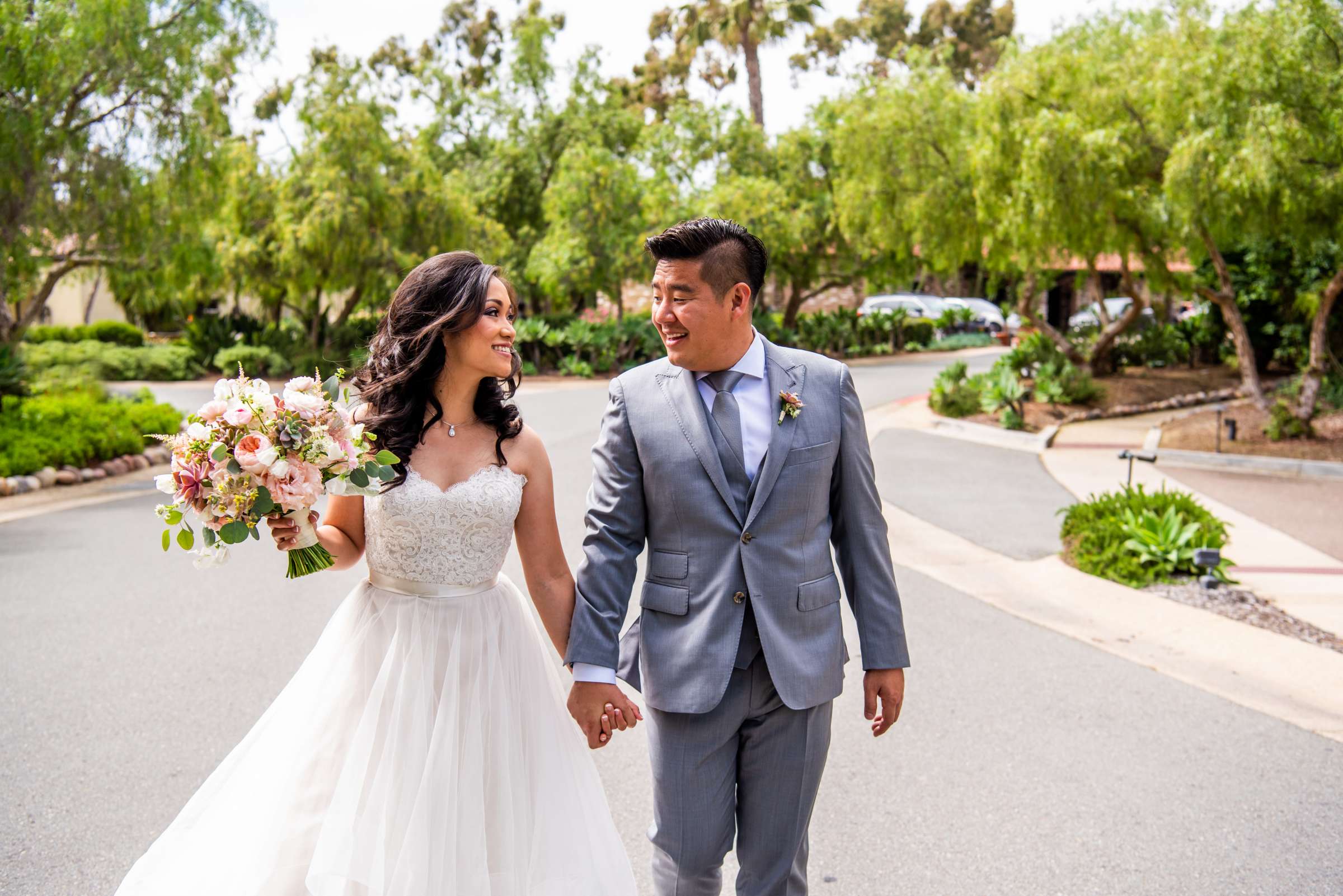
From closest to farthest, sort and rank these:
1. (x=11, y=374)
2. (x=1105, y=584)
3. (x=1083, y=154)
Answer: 1. (x=1105, y=584)
2. (x=11, y=374)
3. (x=1083, y=154)

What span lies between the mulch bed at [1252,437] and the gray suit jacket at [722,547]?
13.2 metres

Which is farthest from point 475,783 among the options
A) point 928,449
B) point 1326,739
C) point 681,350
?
point 928,449

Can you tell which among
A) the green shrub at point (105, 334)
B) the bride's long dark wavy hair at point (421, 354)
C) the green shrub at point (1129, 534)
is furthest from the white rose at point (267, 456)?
the green shrub at point (105, 334)

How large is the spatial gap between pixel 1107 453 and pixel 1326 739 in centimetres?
1059

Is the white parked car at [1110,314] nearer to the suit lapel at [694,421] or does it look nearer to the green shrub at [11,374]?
the green shrub at [11,374]

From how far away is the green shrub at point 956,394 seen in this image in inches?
748

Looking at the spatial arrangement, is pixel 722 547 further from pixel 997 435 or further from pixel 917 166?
pixel 917 166

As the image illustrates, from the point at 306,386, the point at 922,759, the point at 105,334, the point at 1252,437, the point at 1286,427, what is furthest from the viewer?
the point at 105,334

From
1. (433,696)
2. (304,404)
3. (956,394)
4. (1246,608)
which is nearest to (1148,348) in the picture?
(956,394)

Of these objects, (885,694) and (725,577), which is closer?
(725,577)

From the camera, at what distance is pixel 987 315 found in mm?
39125

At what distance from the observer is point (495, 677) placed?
3271 mm

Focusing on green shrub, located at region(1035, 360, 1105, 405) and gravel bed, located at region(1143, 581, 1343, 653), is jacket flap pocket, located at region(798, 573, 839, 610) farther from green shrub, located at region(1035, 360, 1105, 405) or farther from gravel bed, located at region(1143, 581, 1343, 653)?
green shrub, located at region(1035, 360, 1105, 405)

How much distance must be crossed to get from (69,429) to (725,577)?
13101 millimetres
